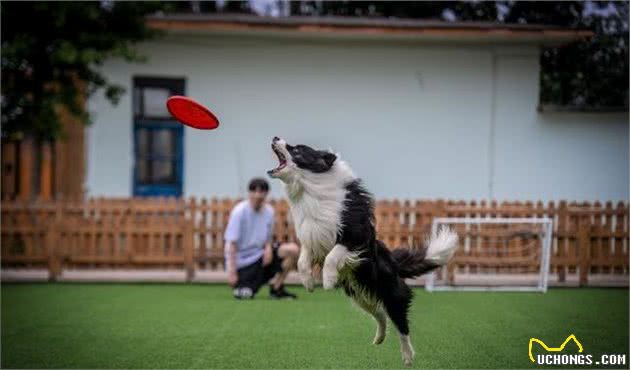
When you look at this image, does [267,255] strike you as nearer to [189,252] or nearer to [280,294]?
[280,294]

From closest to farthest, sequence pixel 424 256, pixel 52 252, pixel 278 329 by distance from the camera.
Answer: pixel 424 256, pixel 278 329, pixel 52 252

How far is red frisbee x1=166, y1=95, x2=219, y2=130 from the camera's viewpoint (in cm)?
495

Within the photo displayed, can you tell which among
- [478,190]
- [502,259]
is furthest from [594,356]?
[478,190]

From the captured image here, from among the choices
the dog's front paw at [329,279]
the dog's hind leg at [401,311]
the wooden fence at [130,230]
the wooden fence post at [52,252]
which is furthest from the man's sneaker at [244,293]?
the dog's front paw at [329,279]

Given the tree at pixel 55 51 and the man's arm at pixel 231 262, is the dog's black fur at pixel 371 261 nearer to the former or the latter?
the man's arm at pixel 231 262

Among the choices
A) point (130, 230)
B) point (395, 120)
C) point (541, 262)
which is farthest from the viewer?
point (395, 120)

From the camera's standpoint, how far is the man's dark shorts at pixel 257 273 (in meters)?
9.34

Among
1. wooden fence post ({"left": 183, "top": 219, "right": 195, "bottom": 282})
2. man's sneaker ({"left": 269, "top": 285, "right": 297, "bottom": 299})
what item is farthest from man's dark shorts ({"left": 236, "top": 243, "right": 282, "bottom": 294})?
wooden fence post ({"left": 183, "top": 219, "right": 195, "bottom": 282})

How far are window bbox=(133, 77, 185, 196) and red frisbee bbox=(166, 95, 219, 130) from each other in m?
9.12

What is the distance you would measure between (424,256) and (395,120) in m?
8.62

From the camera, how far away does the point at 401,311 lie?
17.1 ft

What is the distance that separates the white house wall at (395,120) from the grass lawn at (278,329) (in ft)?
13.5

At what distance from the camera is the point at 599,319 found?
25.2ft

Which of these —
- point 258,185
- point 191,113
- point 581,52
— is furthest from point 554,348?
point 581,52
